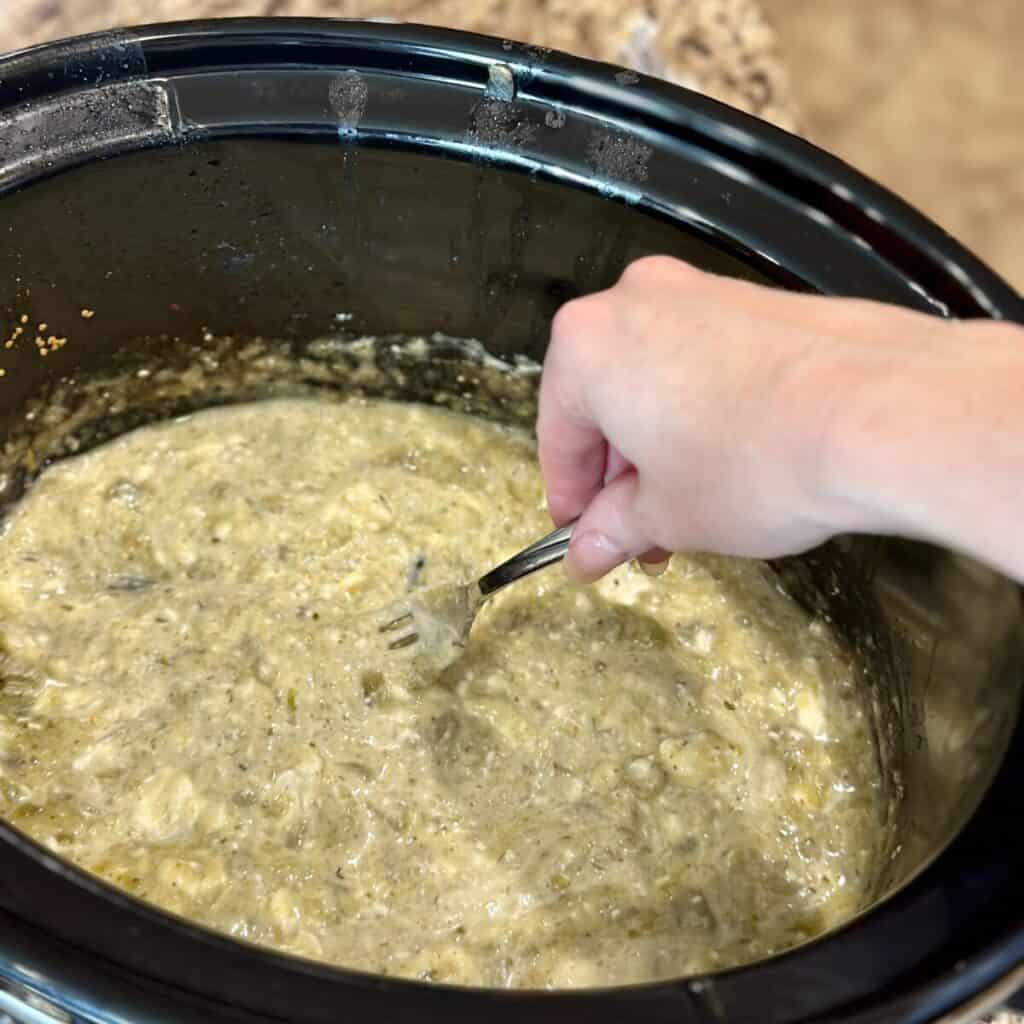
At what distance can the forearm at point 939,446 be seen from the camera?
1.58 ft

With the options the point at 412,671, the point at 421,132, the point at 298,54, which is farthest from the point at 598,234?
the point at 412,671

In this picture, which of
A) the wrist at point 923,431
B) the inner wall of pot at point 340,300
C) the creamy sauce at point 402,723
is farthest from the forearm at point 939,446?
the creamy sauce at point 402,723

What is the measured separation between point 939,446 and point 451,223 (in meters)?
0.60

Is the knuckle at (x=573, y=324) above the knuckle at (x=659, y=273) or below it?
below

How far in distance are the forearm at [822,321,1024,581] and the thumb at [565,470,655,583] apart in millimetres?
151

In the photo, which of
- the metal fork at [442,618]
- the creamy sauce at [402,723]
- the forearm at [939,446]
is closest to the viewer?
the forearm at [939,446]

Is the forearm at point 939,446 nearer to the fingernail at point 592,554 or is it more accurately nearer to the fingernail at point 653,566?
the fingernail at point 592,554

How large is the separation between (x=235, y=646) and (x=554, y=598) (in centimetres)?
28

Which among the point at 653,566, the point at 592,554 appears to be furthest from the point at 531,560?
the point at 592,554

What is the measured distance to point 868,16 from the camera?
6.22 feet

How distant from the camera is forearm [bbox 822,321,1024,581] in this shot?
0.48 metres

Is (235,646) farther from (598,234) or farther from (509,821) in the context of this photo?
(598,234)

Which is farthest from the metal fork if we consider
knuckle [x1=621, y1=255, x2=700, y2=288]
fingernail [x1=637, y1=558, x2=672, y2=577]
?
knuckle [x1=621, y1=255, x2=700, y2=288]

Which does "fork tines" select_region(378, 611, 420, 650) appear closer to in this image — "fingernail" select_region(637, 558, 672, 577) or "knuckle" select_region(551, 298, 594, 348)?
"fingernail" select_region(637, 558, 672, 577)
